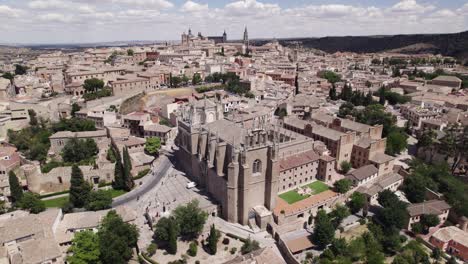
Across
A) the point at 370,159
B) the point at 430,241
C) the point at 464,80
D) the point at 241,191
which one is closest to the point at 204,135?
the point at 241,191

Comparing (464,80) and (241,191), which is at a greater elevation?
(464,80)

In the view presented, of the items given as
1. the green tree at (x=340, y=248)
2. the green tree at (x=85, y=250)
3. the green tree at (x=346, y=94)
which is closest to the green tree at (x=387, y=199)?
the green tree at (x=340, y=248)

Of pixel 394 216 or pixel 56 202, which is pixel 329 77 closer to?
pixel 394 216

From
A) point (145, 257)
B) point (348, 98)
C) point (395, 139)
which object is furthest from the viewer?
point (348, 98)

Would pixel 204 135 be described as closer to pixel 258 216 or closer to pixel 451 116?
pixel 258 216

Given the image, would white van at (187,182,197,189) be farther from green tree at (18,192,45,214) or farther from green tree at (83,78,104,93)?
green tree at (83,78,104,93)

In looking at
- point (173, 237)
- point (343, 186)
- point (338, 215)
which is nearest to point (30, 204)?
point (173, 237)
